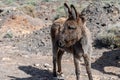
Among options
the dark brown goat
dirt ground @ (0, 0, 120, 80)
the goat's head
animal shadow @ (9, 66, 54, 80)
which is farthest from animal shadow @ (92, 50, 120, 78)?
the goat's head

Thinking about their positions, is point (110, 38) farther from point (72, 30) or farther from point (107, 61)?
point (72, 30)

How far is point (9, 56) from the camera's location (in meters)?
13.7

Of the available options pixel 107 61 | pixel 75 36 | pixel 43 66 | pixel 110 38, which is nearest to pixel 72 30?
pixel 75 36

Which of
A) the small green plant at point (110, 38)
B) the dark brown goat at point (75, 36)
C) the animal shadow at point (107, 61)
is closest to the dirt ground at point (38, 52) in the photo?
the animal shadow at point (107, 61)

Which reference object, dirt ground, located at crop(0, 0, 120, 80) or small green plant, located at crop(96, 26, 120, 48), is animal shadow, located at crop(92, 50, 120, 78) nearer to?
dirt ground, located at crop(0, 0, 120, 80)

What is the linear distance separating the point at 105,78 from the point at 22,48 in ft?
16.7

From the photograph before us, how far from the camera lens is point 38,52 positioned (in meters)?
14.6

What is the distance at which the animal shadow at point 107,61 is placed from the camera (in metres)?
12.7

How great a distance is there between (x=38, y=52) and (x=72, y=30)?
5333 mm

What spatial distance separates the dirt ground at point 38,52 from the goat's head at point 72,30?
1.95 m

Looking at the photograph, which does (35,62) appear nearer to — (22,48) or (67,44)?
(22,48)

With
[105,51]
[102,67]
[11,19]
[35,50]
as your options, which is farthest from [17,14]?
[102,67]

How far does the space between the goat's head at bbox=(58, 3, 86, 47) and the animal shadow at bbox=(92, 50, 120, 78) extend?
9.54ft

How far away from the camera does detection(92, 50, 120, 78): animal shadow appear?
501 inches
